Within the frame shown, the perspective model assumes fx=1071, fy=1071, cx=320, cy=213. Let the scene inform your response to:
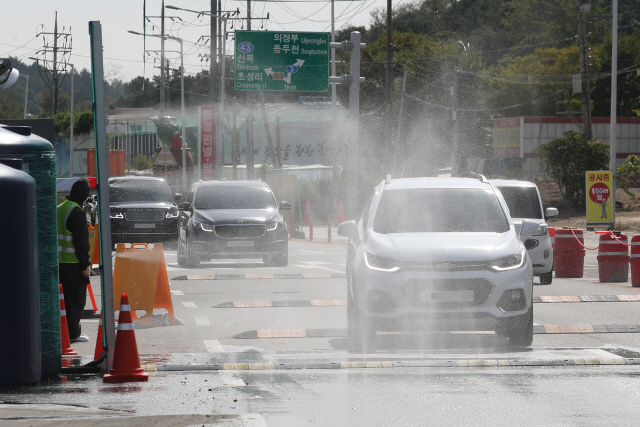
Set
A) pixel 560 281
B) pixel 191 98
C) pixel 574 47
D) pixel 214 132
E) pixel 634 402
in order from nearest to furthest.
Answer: pixel 634 402
pixel 560 281
pixel 214 132
pixel 574 47
pixel 191 98

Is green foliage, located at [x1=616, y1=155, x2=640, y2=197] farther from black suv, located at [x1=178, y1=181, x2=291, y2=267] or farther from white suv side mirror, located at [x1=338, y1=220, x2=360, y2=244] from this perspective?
white suv side mirror, located at [x1=338, y1=220, x2=360, y2=244]

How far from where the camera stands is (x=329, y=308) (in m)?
14.6

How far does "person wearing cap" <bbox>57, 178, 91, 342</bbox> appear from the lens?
11.3 meters

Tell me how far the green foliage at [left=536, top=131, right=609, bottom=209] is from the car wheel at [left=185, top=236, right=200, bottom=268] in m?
27.1

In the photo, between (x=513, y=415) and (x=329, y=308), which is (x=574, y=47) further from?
(x=513, y=415)

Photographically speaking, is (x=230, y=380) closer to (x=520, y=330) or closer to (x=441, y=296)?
(x=441, y=296)

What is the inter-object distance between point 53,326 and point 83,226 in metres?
2.74

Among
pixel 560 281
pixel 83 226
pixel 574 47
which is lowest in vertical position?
pixel 560 281

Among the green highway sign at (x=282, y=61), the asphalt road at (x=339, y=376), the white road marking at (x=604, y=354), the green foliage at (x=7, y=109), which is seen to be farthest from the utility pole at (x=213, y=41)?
the green foliage at (x=7, y=109)

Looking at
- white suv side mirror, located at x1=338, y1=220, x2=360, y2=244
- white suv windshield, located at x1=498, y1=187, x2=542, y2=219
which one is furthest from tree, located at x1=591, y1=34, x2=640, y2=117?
white suv side mirror, located at x1=338, y1=220, x2=360, y2=244

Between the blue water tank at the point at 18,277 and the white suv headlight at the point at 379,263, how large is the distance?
3380mm

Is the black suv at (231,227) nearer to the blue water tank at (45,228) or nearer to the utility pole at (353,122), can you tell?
the utility pole at (353,122)

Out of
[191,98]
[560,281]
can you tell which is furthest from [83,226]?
[191,98]

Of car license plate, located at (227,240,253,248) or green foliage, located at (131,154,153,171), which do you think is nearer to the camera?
car license plate, located at (227,240,253,248)
